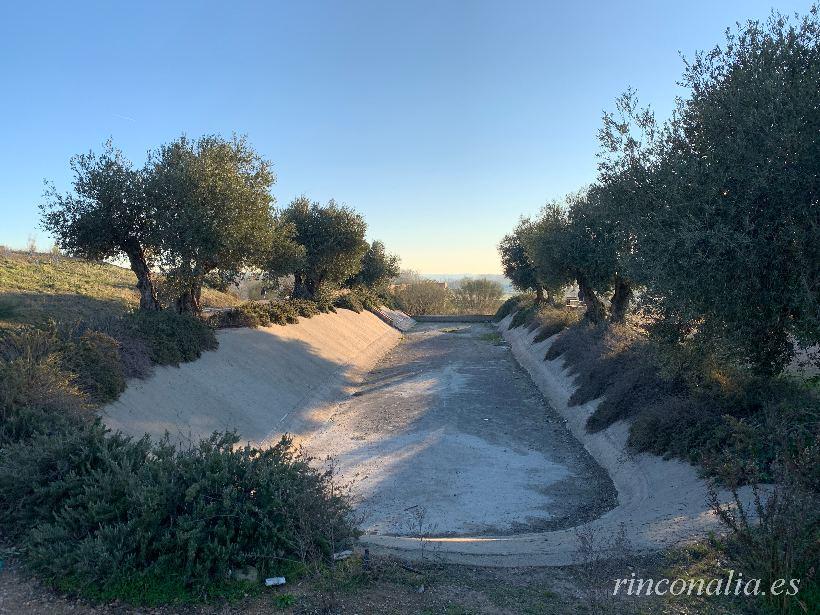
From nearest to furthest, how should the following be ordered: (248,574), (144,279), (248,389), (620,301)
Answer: (248,574) → (248,389) → (144,279) → (620,301)

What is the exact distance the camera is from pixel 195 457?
757 centimetres

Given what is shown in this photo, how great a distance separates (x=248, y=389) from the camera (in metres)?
20.8

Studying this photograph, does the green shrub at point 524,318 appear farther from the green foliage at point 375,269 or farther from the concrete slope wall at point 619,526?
the concrete slope wall at point 619,526

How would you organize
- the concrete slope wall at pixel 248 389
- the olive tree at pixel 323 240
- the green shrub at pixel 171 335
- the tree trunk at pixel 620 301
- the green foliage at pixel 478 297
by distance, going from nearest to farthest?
the concrete slope wall at pixel 248 389 → the green shrub at pixel 171 335 → the tree trunk at pixel 620 301 → the olive tree at pixel 323 240 → the green foliage at pixel 478 297

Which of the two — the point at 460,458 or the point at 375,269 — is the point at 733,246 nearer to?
the point at 460,458

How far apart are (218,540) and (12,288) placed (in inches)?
1207

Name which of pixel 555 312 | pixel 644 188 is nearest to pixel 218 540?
pixel 644 188

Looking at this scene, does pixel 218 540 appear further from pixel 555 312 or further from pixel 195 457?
pixel 555 312

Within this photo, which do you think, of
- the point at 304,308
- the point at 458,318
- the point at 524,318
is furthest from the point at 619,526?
the point at 458,318

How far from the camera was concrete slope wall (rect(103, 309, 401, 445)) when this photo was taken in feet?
51.5

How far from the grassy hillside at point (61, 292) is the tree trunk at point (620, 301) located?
22.1 metres

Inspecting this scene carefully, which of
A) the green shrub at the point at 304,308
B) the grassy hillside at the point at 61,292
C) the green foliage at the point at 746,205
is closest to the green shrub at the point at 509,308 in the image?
the green shrub at the point at 304,308

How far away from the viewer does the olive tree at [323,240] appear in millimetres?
43250

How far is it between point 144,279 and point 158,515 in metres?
17.9
